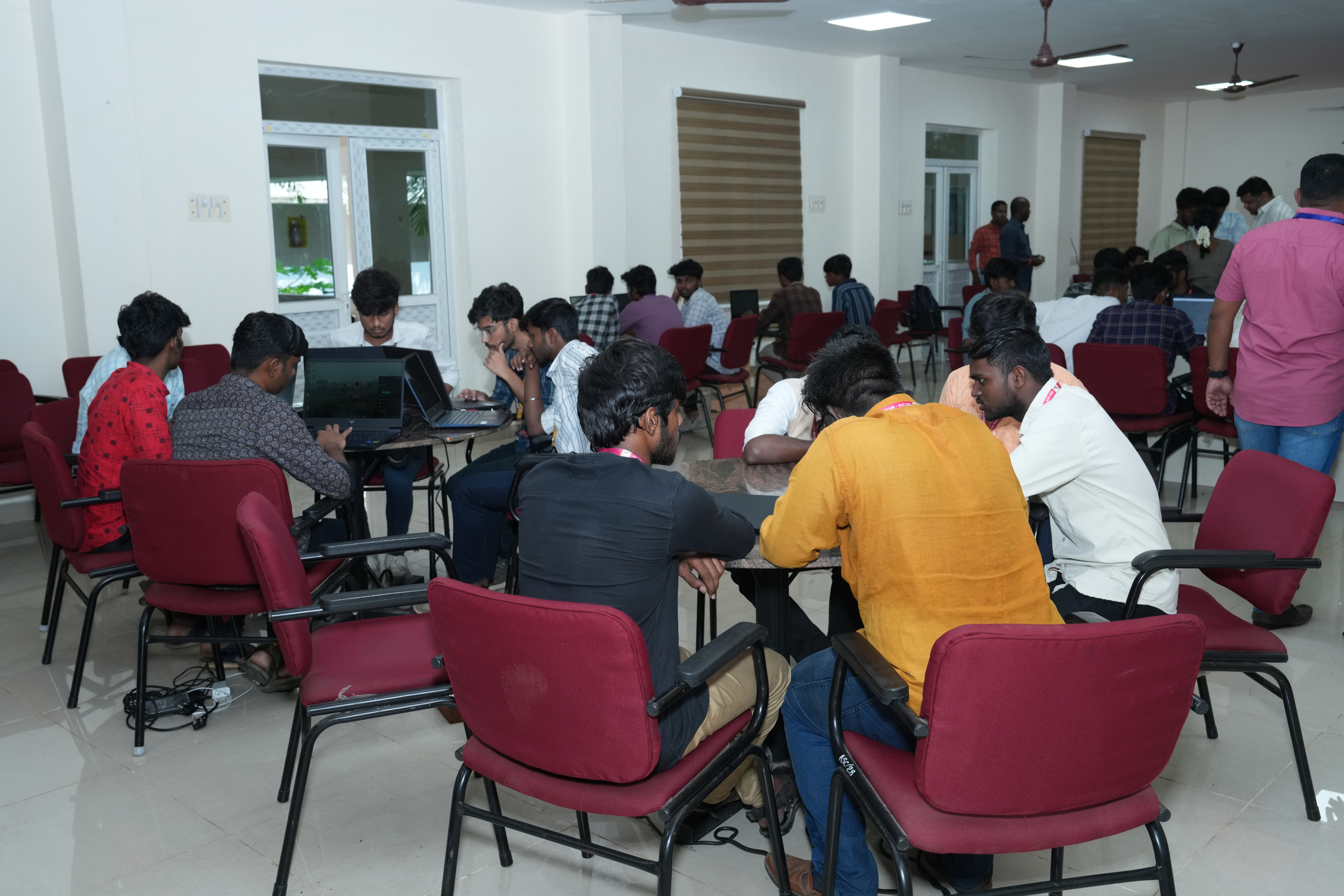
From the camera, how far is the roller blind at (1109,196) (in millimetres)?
12781

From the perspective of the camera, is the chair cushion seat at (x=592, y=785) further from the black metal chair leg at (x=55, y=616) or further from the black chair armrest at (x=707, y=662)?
the black metal chair leg at (x=55, y=616)

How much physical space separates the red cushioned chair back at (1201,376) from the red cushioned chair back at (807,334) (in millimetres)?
2461

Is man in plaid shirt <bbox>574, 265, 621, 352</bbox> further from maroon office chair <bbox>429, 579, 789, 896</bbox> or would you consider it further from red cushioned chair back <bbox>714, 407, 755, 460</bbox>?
maroon office chair <bbox>429, 579, 789, 896</bbox>

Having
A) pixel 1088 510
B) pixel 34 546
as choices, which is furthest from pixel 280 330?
pixel 34 546

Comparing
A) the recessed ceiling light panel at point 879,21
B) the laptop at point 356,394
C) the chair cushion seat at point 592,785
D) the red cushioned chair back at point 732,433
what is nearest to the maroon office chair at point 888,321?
the recessed ceiling light panel at point 879,21

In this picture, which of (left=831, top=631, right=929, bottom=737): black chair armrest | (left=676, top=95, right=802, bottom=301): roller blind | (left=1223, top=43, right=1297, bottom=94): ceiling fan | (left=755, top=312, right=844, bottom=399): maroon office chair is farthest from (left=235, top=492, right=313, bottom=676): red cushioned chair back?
(left=1223, top=43, right=1297, bottom=94): ceiling fan

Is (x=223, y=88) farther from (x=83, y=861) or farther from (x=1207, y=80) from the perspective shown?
(x=1207, y=80)

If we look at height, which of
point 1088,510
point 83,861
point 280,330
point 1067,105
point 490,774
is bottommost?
point 83,861

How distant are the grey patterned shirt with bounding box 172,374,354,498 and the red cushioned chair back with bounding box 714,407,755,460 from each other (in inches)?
44.6

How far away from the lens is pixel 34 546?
16.1 feet

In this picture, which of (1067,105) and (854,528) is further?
(1067,105)

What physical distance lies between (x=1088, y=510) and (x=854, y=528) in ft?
2.73

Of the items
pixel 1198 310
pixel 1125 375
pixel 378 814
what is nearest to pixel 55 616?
pixel 378 814

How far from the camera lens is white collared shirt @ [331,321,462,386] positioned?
4469 mm
